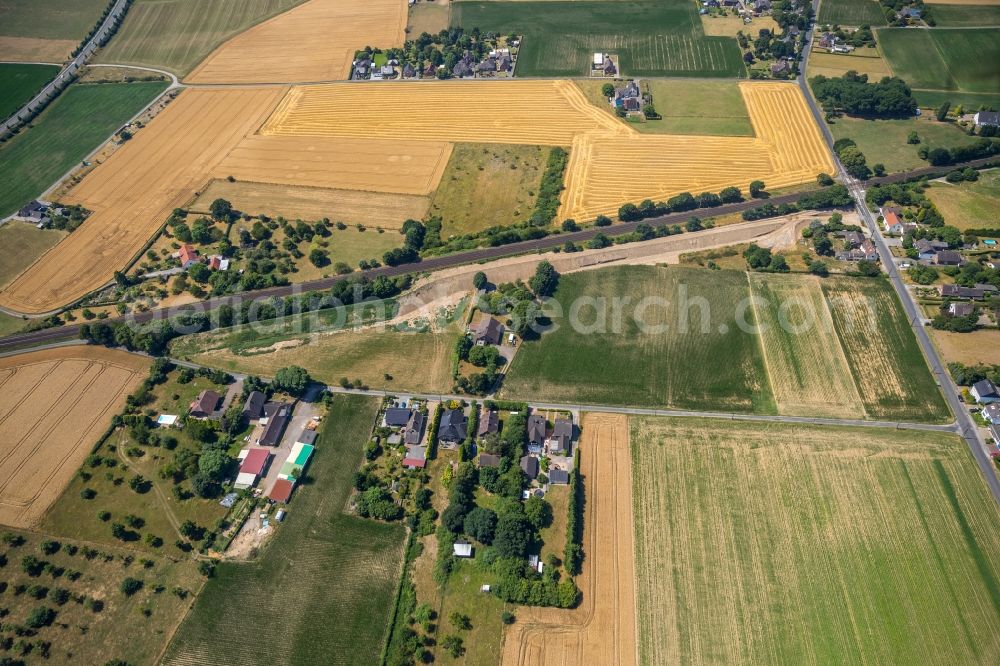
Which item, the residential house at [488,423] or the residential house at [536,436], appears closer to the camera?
the residential house at [536,436]

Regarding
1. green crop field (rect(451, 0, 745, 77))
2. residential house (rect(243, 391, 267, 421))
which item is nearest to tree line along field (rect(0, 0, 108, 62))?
green crop field (rect(451, 0, 745, 77))

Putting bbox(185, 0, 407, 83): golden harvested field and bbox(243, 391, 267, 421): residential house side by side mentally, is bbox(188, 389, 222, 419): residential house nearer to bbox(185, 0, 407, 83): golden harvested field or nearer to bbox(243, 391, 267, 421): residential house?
bbox(243, 391, 267, 421): residential house

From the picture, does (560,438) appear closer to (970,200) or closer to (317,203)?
(317,203)

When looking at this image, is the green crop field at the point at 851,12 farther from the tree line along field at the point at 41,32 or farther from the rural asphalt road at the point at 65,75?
the tree line along field at the point at 41,32

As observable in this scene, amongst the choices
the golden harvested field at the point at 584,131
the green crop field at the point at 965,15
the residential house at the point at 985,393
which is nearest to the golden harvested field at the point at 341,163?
the golden harvested field at the point at 584,131

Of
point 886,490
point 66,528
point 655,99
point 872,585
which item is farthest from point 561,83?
point 66,528

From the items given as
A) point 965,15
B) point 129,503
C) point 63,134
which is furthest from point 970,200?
point 63,134
